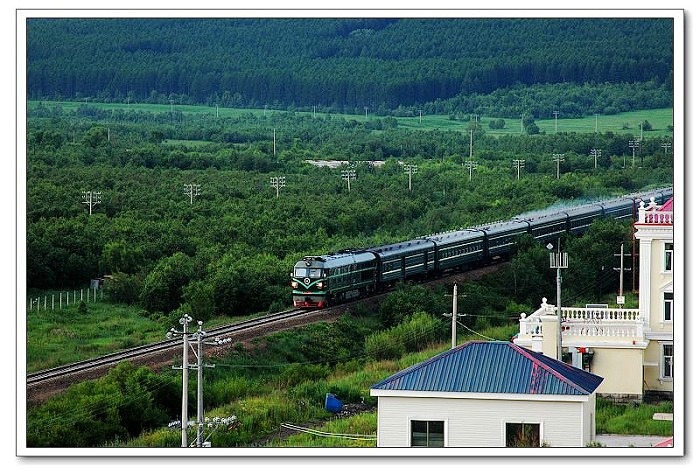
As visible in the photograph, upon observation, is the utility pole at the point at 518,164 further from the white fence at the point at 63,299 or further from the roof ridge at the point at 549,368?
the roof ridge at the point at 549,368

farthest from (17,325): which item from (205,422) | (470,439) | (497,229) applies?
(497,229)

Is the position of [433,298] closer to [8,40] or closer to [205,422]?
[205,422]

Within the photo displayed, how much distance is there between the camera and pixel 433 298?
1171 inches

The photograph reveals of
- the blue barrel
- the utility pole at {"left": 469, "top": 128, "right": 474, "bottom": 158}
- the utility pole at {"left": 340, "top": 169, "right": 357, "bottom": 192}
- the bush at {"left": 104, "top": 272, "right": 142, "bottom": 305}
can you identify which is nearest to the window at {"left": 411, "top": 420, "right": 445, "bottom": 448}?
the blue barrel

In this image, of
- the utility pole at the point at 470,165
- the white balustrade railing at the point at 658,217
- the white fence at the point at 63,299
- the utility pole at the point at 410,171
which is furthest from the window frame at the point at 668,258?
the utility pole at the point at 470,165

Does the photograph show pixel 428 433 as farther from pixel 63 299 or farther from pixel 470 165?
pixel 470 165

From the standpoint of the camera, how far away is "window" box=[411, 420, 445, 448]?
17750 mm

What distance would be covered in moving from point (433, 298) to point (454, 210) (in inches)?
538

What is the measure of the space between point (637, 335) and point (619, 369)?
0.57 m

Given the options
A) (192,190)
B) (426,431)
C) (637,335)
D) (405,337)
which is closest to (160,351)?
(405,337)

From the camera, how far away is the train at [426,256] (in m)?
28.8

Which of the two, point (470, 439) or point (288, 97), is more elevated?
point (288, 97)

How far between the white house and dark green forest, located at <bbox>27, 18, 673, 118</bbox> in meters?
23.2
